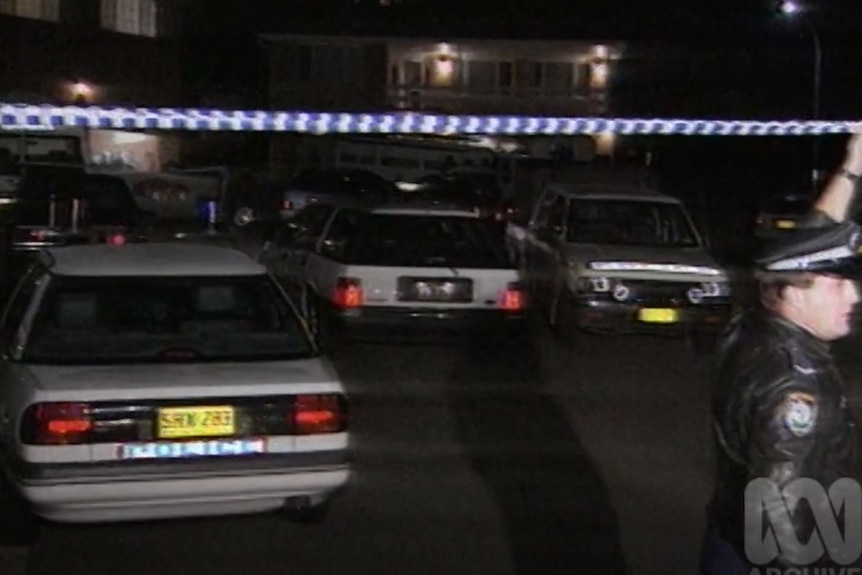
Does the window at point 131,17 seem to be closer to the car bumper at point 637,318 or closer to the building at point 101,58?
the building at point 101,58

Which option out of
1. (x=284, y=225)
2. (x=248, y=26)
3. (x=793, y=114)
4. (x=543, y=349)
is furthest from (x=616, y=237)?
(x=248, y=26)

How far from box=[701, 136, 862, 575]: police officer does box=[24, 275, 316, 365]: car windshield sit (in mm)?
4140

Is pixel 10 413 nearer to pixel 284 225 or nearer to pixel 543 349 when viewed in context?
pixel 543 349

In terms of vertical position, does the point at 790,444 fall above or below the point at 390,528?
above

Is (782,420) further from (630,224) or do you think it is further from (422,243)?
(630,224)

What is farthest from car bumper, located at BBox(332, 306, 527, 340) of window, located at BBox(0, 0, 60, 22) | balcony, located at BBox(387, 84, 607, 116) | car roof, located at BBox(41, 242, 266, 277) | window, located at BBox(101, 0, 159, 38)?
balcony, located at BBox(387, 84, 607, 116)

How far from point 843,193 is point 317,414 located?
11.3 ft

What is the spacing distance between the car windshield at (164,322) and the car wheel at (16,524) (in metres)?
0.83

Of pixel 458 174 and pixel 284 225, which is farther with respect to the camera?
pixel 458 174

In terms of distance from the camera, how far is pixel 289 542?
7.87 meters

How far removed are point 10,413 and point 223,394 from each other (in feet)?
3.30

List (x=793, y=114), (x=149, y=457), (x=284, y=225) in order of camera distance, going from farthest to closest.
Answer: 1. (x=793, y=114)
2. (x=284, y=225)
3. (x=149, y=457)

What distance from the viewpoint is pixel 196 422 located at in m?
7.15

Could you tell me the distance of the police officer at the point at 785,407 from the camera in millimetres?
3541
